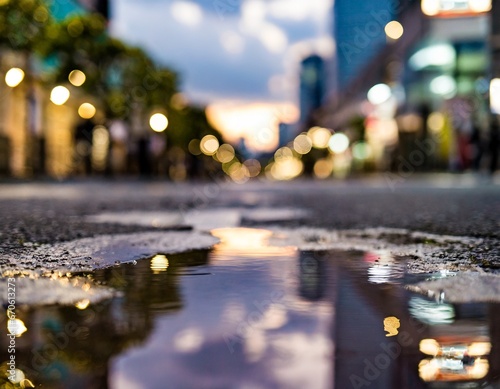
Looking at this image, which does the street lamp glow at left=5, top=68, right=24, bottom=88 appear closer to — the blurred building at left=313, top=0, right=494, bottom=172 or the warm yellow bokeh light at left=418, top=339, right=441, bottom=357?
the blurred building at left=313, top=0, right=494, bottom=172

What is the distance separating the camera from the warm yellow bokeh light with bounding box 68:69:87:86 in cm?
3916

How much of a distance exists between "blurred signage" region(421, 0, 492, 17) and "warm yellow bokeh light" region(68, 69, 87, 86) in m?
22.8

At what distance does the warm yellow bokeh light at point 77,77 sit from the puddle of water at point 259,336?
3615 centimetres

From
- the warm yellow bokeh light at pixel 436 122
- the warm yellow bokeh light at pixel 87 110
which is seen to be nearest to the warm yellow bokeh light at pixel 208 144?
the warm yellow bokeh light at pixel 436 122

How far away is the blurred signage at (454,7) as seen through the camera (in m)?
50.4

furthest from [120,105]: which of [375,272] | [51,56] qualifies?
[375,272]

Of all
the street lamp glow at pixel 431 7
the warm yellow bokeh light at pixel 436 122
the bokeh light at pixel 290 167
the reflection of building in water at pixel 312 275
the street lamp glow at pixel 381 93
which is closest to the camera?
the reflection of building in water at pixel 312 275

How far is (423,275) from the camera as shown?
4297mm

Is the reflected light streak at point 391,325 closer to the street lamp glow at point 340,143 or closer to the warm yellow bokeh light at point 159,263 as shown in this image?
the warm yellow bokeh light at point 159,263

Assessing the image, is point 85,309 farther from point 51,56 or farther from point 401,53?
point 401,53

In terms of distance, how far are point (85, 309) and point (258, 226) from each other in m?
5.30

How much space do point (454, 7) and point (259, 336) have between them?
51746 millimetres

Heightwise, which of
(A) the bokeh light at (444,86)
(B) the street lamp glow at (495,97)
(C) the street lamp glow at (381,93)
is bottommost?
(B) the street lamp glow at (495,97)

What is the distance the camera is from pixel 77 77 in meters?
39.4
